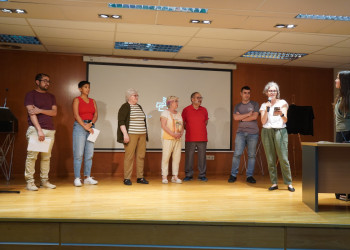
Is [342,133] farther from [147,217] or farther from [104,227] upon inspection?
[104,227]

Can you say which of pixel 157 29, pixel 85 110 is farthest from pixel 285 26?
pixel 85 110

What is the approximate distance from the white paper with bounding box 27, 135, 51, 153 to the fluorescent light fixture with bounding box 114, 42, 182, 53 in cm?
219

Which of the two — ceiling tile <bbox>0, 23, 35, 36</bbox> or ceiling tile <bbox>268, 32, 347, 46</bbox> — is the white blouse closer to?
ceiling tile <bbox>268, 32, 347, 46</bbox>

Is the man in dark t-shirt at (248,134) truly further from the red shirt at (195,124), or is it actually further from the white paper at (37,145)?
the white paper at (37,145)

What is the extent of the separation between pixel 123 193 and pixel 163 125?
1262 mm

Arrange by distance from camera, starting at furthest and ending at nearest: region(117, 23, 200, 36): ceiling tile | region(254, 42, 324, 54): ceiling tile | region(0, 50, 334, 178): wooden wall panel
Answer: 1. region(0, 50, 334, 178): wooden wall panel
2. region(254, 42, 324, 54): ceiling tile
3. region(117, 23, 200, 36): ceiling tile

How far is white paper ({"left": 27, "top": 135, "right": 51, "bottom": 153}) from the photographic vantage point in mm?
4207

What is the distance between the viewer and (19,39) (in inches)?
213

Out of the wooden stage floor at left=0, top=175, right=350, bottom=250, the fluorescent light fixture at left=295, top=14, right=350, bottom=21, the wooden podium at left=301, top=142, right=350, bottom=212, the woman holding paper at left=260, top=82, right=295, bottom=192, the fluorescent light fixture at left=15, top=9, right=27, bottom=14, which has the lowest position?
the wooden stage floor at left=0, top=175, right=350, bottom=250

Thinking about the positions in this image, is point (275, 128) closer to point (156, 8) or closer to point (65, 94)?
point (156, 8)

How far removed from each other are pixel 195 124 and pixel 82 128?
1.79 metres

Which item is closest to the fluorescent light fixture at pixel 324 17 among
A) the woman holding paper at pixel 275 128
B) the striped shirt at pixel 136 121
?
the woman holding paper at pixel 275 128

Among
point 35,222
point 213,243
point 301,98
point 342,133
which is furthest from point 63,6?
point 301,98

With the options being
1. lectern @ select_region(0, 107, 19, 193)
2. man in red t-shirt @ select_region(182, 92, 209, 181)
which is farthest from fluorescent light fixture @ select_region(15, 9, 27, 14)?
man in red t-shirt @ select_region(182, 92, 209, 181)
